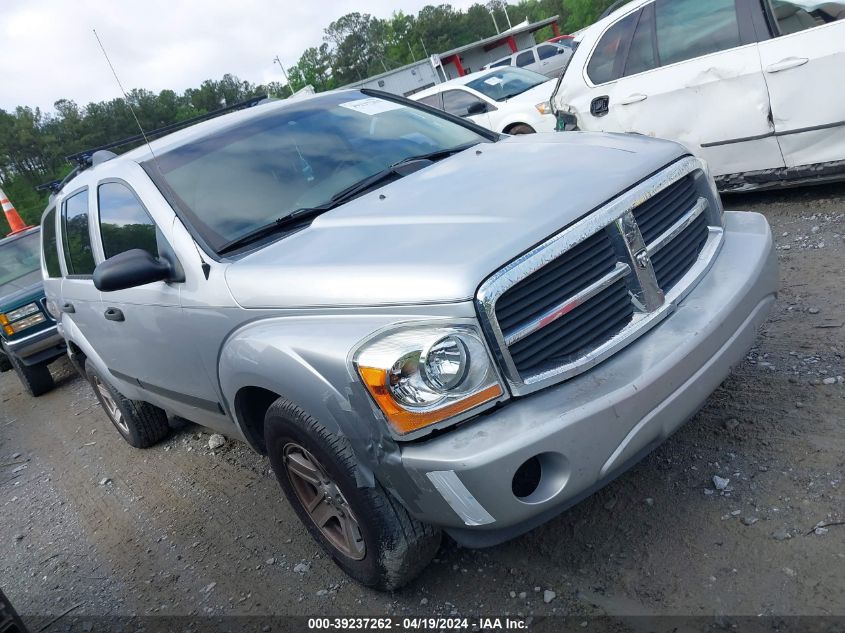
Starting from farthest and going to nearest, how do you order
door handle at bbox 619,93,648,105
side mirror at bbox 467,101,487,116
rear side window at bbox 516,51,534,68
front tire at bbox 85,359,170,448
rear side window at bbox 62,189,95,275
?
rear side window at bbox 516,51,534,68 < side mirror at bbox 467,101,487,116 < door handle at bbox 619,93,648,105 < front tire at bbox 85,359,170,448 < rear side window at bbox 62,189,95,275

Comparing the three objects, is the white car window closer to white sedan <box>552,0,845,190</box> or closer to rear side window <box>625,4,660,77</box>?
white sedan <box>552,0,845,190</box>

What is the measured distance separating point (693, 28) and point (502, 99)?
4577 millimetres

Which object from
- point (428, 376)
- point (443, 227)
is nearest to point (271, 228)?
point (443, 227)

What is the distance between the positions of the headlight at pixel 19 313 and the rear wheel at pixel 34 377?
401 millimetres

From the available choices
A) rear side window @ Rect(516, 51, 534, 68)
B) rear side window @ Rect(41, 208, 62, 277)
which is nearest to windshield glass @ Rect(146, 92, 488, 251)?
rear side window @ Rect(41, 208, 62, 277)

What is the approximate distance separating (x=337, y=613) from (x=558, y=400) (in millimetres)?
1260

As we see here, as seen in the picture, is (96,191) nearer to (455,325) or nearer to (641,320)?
(455,325)

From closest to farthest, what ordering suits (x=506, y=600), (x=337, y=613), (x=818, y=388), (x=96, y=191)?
(x=506, y=600) < (x=337, y=613) < (x=818, y=388) < (x=96, y=191)

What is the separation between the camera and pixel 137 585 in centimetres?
326

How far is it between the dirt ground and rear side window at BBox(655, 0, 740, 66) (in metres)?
1.46

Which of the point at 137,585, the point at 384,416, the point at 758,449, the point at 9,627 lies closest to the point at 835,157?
the point at 758,449

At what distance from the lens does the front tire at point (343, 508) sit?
7.41 feet

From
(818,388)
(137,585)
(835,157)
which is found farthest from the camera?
(835,157)

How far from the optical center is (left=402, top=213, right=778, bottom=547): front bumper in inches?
76.8
